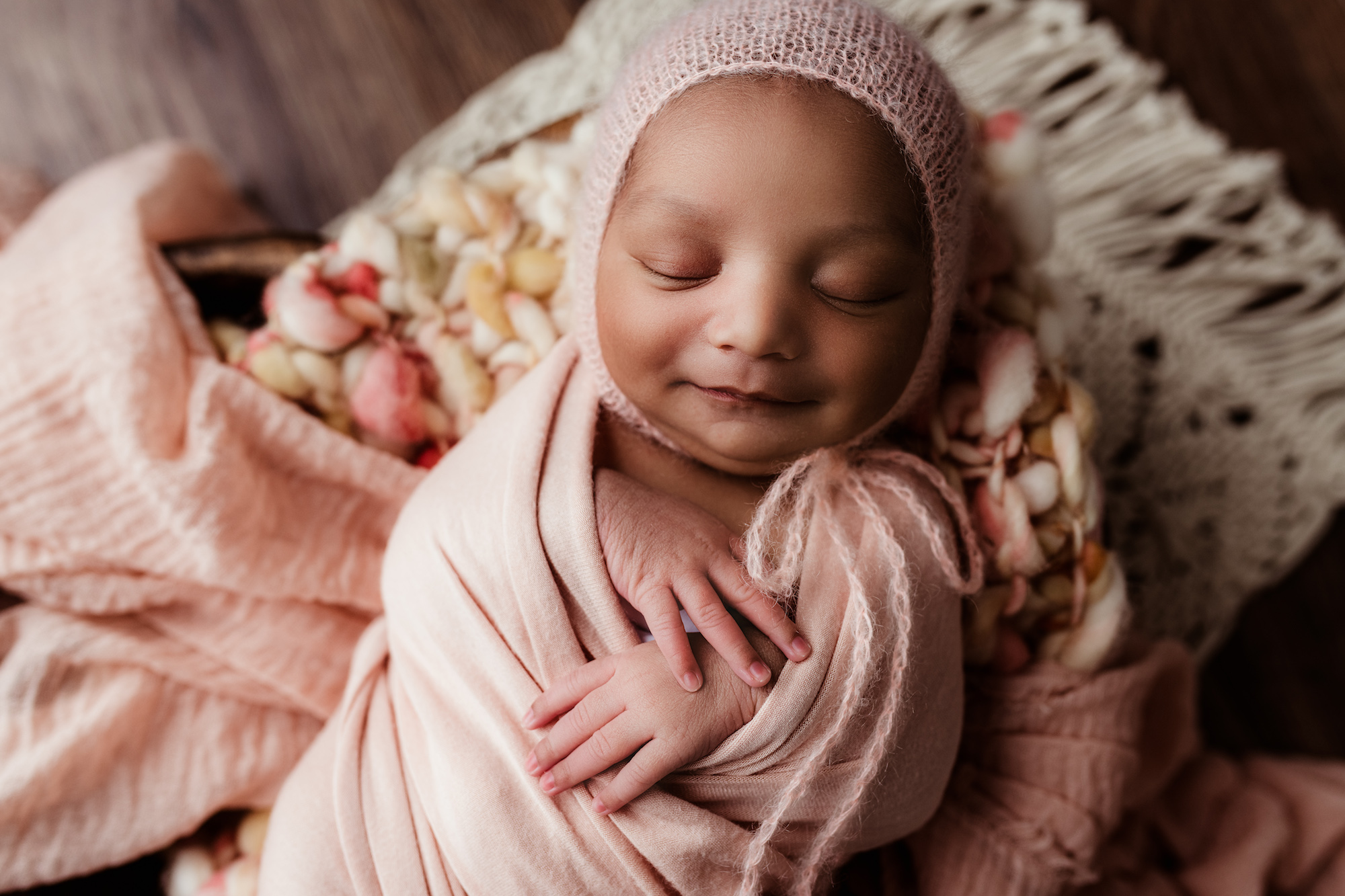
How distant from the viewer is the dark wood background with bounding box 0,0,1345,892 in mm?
1341

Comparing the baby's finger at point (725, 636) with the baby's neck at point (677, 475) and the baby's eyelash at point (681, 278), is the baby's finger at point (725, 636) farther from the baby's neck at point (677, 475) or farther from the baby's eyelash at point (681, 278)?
the baby's eyelash at point (681, 278)

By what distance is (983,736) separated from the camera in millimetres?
984

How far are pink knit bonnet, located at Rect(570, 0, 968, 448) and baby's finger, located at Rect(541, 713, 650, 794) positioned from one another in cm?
30

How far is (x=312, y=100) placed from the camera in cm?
138

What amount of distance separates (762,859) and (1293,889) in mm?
813

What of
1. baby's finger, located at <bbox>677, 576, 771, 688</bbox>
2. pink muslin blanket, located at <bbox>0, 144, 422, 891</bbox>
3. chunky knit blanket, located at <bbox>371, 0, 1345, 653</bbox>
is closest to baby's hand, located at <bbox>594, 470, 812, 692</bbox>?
baby's finger, located at <bbox>677, 576, 771, 688</bbox>

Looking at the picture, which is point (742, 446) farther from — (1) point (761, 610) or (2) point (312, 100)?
(2) point (312, 100)

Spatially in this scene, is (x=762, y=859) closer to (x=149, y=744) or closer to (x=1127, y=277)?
(x=149, y=744)

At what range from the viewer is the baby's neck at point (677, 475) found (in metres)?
0.88

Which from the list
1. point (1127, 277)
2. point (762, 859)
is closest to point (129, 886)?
point (762, 859)

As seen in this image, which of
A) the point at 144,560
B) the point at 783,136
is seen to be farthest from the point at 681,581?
the point at 144,560

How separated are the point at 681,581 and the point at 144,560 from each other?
0.61 metres

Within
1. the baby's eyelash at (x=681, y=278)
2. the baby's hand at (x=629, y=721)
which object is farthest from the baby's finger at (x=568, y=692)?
the baby's eyelash at (x=681, y=278)

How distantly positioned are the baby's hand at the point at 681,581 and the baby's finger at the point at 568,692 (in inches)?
2.3
